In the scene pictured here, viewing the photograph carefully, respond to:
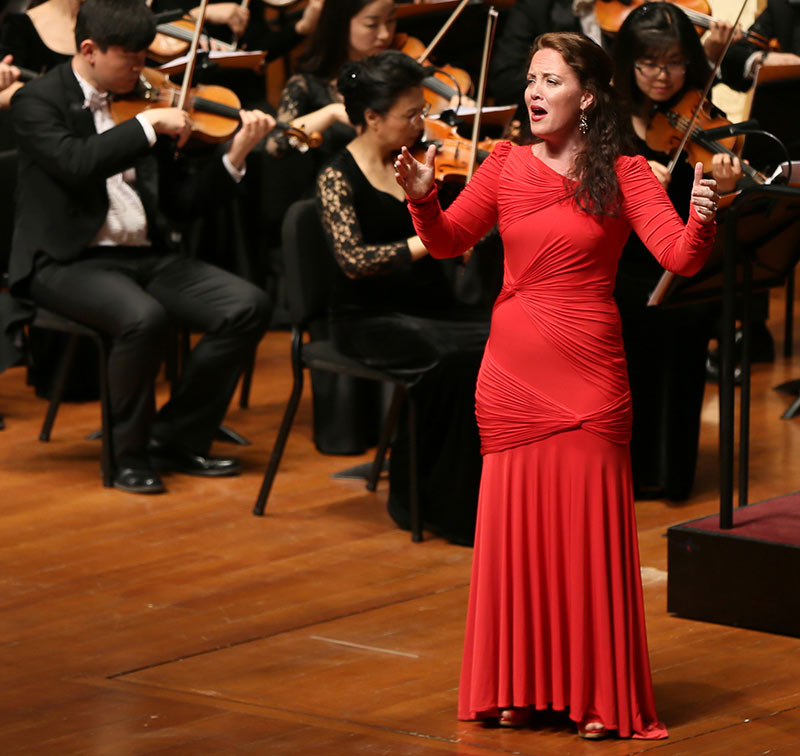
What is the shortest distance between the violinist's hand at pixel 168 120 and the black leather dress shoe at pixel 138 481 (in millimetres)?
890

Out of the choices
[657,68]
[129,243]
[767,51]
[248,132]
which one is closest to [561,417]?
[657,68]

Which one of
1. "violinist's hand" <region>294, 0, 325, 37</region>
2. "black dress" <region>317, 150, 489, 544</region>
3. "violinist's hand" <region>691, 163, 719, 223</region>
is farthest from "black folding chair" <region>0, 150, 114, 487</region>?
"violinist's hand" <region>691, 163, 719, 223</region>

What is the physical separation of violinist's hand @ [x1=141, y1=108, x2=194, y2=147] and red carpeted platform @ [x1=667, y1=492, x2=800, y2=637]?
1725mm

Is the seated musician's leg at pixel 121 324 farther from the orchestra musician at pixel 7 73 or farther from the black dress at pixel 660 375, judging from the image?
the black dress at pixel 660 375

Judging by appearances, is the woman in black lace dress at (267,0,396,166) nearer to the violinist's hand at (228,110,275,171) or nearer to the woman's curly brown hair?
the violinist's hand at (228,110,275,171)

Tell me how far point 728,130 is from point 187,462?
170 cm

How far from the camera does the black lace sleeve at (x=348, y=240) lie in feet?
12.3

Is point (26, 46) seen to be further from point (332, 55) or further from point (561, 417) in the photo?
point (561, 417)

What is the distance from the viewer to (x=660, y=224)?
2.48 metres

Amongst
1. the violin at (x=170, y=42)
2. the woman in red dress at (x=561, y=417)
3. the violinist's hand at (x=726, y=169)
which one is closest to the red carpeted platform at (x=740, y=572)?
the woman in red dress at (x=561, y=417)

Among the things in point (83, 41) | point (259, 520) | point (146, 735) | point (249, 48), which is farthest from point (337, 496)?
point (249, 48)

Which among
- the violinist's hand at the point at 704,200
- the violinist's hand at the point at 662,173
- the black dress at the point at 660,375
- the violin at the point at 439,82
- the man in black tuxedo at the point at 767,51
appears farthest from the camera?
the man in black tuxedo at the point at 767,51

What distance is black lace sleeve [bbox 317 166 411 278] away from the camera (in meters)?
3.75

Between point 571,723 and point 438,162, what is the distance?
5.43 feet
